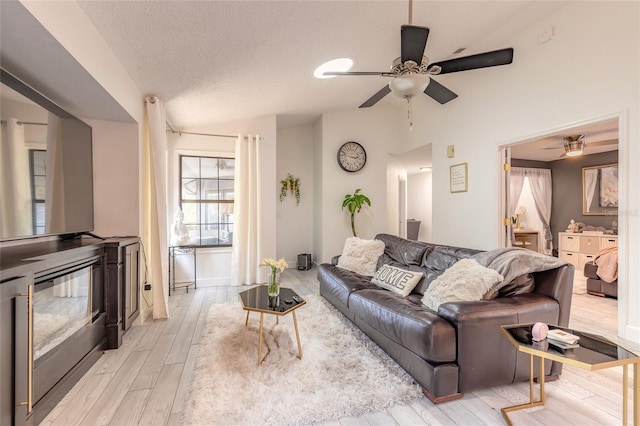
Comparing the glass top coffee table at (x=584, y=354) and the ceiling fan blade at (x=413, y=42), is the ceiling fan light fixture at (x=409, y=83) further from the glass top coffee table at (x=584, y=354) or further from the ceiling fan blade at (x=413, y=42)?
the glass top coffee table at (x=584, y=354)

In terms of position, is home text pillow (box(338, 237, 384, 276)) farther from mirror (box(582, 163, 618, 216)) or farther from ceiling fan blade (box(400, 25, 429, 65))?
mirror (box(582, 163, 618, 216))

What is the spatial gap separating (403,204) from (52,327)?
6.67 meters

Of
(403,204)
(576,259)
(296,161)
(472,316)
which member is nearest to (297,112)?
(296,161)

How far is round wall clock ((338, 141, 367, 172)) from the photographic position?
18.4 ft

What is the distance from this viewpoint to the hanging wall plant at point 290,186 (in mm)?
5977

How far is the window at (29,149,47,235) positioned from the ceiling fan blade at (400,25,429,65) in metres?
2.57

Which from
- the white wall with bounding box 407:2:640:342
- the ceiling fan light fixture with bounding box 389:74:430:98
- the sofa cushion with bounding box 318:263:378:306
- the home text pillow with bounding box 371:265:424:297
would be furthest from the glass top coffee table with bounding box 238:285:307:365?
the white wall with bounding box 407:2:640:342

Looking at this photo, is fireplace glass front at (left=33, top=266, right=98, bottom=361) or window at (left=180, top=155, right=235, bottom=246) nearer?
fireplace glass front at (left=33, top=266, right=98, bottom=361)

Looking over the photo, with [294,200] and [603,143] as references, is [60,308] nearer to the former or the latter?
[294,200]

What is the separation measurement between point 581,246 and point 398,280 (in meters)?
5.16

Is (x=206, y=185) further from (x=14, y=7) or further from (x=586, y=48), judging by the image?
(x=586, y=48)

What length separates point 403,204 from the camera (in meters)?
7.23

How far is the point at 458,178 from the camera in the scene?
439cm

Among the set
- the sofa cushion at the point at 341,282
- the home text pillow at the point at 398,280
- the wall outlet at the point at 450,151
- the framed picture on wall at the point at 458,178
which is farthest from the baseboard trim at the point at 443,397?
the wall outlet at the point at 450,151
